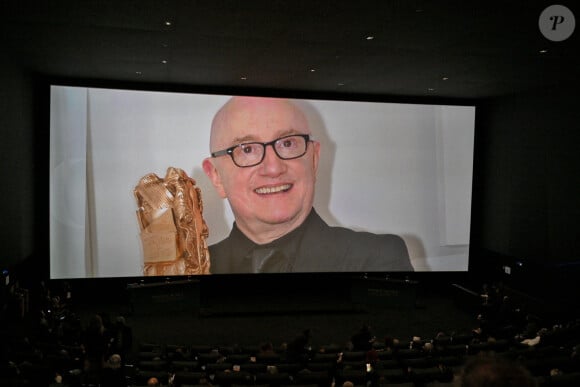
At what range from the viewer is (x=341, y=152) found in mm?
13977

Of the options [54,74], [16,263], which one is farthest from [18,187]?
[54,74]

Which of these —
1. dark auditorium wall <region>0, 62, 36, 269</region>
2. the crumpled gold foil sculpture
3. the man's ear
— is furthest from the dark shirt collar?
dark auditorium wall <region>0, 62, 36, 269</region>

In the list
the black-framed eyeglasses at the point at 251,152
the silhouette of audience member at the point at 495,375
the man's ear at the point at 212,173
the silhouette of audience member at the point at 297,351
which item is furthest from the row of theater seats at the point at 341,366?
the black-framed eyeglasses at the point at 251,152

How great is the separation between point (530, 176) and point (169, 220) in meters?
9.04

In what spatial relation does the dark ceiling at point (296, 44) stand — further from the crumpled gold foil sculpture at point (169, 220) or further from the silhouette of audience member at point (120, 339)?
the silhouette of audience member at point (120, 339)

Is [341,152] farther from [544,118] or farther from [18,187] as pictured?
[18,187]

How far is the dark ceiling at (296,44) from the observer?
24.1 feet

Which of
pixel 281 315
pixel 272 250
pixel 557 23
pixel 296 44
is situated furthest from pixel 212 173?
pixel 557 23

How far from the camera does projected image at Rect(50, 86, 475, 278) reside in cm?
1293

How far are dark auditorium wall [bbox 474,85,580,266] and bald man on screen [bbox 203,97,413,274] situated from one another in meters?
3.81

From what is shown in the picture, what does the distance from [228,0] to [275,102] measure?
6553 millimetres

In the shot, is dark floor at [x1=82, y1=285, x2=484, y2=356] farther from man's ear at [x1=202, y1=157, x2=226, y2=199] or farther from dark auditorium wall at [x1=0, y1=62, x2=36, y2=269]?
man's ear at [x1=202, y1=157, x2=226, y2=199]

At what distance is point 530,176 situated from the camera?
13430mm

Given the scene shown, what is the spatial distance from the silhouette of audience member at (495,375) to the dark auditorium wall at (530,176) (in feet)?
37.5
